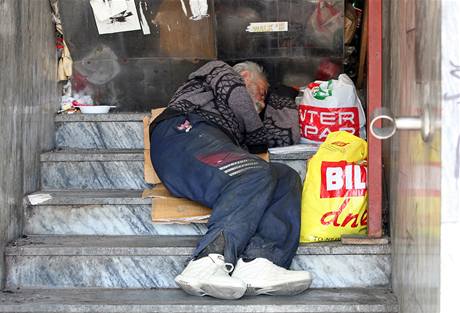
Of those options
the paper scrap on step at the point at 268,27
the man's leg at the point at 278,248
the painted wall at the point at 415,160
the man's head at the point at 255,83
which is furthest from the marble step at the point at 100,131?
the painted wall at the point at 415,160

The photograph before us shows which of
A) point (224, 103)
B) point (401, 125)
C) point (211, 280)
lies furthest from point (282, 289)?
point (401, 125)

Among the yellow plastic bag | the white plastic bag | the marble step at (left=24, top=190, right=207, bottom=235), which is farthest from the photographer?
the white plastic bag

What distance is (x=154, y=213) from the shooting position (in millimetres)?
4363

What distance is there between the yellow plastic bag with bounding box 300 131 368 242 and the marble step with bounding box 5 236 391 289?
9cm

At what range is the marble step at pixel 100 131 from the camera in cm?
526

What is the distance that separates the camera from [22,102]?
461 cm

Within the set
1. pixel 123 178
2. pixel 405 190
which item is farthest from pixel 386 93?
pixel 123 178

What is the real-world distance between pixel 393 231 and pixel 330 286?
43cm

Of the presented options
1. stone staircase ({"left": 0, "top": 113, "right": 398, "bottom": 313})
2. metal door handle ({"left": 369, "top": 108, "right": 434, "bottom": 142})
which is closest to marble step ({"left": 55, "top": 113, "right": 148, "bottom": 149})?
stone staircase ({"left": 0, "top": 113, "right": 398, "bottom": 313})

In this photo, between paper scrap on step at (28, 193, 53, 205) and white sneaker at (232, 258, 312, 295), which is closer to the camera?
white sneaker at (232, 258, 312, 295)

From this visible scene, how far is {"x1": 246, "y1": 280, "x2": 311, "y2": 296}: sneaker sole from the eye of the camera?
12.7 feet

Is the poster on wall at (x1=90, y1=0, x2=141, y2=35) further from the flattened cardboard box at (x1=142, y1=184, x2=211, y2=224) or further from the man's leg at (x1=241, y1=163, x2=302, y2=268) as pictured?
the man's leg at (x1=241, y1=163, x2=302, y2=268)

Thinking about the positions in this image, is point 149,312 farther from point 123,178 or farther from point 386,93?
point 386,93

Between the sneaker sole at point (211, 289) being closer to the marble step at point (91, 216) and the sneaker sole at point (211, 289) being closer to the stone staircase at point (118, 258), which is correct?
the stone staircase at point (118, 258)
